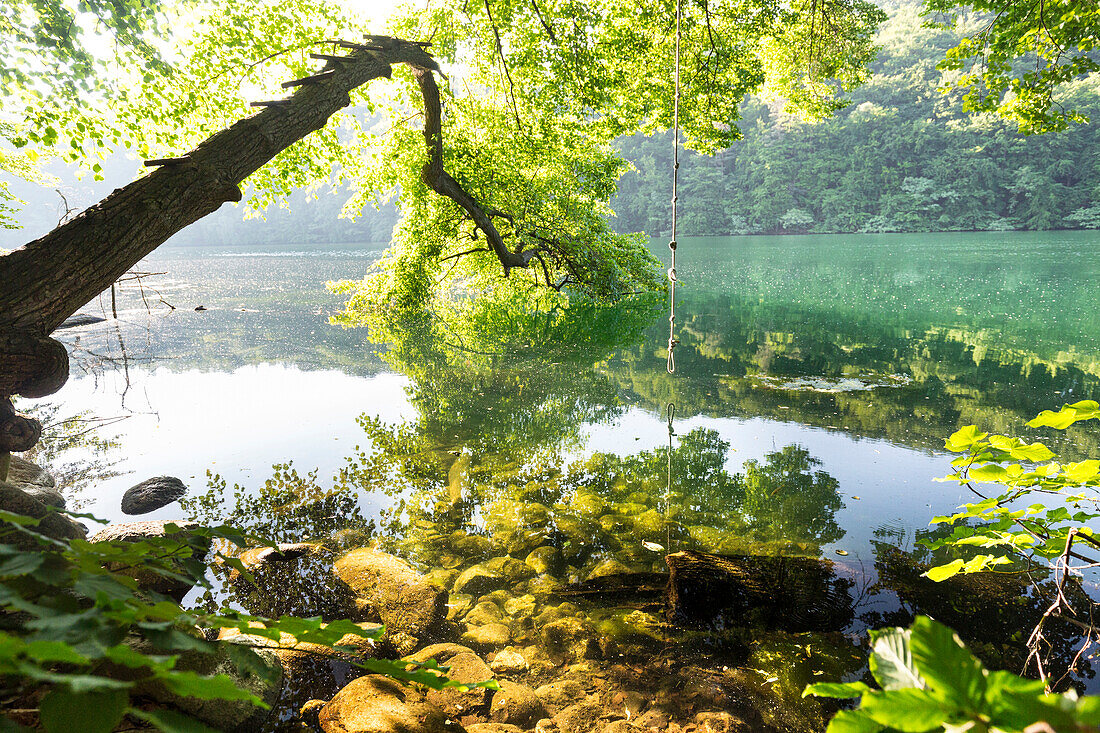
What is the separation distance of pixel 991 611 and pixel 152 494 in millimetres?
6507

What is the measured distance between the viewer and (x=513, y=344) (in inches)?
430

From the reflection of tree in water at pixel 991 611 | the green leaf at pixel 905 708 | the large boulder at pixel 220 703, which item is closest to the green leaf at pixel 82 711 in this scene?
the green leaf at pixel 905 708

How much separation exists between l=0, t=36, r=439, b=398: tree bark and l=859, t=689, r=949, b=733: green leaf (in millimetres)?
4373

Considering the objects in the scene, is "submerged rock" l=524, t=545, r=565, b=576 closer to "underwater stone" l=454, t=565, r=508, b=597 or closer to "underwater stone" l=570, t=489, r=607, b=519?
"underwater stone" l=454, t=565, r=508, b=597

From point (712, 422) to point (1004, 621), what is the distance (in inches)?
143

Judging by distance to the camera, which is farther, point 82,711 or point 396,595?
point 396,595

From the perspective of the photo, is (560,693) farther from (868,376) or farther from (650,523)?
(868,376)

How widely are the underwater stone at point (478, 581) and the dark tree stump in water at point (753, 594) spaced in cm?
114

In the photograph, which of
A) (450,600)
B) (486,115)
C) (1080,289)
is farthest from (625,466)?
(1080,289)

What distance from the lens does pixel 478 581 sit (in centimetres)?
362

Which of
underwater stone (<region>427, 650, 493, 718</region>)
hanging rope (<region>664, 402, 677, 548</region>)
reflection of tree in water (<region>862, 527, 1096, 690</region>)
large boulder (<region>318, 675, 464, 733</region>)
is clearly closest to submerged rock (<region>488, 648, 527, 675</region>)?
underwater stone (<region>427, 650, 493, 718</region>)

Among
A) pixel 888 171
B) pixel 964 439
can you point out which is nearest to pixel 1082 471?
pixel 964 439

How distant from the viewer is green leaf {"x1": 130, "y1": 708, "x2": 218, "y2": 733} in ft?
2.08

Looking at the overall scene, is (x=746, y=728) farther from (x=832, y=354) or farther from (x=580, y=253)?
(x=580, y=253)
